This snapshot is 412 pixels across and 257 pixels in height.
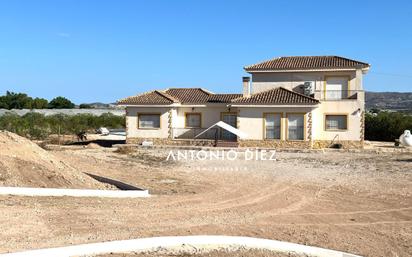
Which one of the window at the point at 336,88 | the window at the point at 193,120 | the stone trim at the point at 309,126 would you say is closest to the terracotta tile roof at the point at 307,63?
the window at the point at 336,88

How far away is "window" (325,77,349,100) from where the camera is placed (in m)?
30.2

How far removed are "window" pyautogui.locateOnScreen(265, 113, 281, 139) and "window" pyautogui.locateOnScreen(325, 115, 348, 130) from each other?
3.42 m

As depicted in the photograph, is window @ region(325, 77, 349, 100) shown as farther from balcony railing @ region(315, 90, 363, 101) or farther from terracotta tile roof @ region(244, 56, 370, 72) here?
terracotta tile roof @ region(244, 56, 370, 72)

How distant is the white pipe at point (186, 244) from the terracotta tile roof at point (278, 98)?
843 inches

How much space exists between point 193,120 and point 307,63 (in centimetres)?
915

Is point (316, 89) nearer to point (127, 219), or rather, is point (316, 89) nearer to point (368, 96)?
point (127, 219)

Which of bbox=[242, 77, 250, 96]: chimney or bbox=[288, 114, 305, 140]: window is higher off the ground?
bbox=[242, 77, 250, 96]: chimney

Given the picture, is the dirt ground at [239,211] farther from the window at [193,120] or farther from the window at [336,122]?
the window at [193,120]

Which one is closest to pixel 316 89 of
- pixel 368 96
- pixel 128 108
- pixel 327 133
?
pixel 327 133

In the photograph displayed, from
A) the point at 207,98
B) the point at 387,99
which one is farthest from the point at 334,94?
the point at 387,99

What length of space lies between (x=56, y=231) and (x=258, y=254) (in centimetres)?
361

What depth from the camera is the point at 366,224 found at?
9539mm

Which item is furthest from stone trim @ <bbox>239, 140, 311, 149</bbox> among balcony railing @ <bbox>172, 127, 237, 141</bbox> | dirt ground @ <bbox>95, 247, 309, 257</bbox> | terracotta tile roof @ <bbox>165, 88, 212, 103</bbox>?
dirt ground @ <bbox>95, 247, 309, 257</bbox>

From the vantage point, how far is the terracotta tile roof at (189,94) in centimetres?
3269
